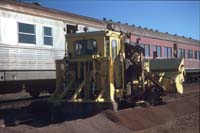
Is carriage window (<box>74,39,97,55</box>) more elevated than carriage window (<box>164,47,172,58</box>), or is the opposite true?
carriage window (<box>164,47,172,58</box>)

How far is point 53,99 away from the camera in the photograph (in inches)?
427

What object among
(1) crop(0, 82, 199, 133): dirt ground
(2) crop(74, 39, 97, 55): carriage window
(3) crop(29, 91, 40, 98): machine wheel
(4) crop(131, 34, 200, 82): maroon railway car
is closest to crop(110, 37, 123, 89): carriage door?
(2) crop(74, 39, 97, 55): carriage window

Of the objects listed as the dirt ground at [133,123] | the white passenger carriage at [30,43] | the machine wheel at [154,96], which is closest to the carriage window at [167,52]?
the white passenger carriage at [30,43]

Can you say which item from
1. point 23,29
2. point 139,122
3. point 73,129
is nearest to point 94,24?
point 23,29

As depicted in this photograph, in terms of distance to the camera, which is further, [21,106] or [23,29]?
[23,29]

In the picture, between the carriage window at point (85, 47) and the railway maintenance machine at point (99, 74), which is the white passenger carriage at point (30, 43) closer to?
the carriage window at point (85, 47)

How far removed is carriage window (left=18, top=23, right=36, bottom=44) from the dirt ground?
468 cm

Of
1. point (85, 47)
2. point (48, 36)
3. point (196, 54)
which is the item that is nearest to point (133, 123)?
point (85, 47)

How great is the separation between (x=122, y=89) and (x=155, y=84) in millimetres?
2364

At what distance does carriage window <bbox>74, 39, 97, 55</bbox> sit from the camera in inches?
434

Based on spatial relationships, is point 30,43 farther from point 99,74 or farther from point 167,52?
point 167,52

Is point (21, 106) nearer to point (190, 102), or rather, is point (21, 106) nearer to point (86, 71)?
point (86, 71)

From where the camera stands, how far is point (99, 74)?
10539 millimetres

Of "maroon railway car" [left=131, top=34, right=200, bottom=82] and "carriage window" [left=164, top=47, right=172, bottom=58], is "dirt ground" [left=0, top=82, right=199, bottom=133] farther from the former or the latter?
"carriage window" [left=164, top=47, right=172, bottom=58]
